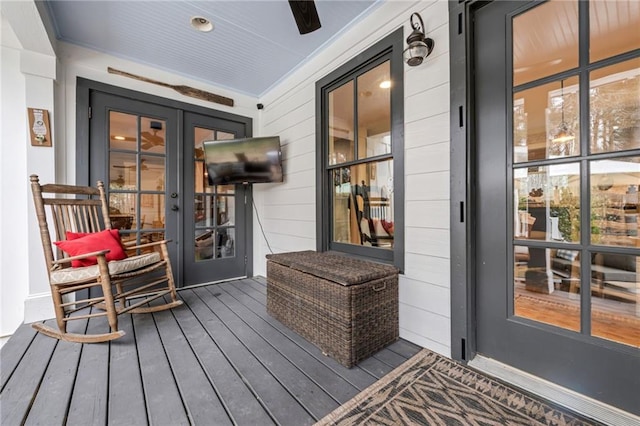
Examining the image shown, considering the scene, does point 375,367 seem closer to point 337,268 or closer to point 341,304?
point 341,304

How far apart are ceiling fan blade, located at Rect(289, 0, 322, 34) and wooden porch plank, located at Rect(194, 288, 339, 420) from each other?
199cm

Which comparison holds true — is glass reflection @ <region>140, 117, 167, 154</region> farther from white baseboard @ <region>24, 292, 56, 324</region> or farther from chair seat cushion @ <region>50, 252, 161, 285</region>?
white baseboard @ <region>24, 292, 56, 324</region>

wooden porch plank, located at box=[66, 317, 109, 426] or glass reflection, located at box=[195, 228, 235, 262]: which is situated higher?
glass reflection, located at box=[195, 228, 235, 262]

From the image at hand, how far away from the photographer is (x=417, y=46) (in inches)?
61.9

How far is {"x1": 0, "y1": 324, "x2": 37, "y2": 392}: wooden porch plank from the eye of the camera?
4.72ft

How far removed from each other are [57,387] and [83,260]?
0.90 metres

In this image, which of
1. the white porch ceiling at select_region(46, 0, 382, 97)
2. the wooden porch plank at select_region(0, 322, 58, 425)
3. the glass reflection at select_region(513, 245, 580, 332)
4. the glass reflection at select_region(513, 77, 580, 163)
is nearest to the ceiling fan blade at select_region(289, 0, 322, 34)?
the white porch ceiling at select_region(46, 0, 382, 97)

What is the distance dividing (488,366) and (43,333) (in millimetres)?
2911

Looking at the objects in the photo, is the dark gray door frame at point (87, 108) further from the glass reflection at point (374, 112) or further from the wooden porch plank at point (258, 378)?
the glass reflection at point (374, 112)

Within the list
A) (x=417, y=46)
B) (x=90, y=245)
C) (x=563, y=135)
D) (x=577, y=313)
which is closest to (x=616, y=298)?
(x=577, y=313)

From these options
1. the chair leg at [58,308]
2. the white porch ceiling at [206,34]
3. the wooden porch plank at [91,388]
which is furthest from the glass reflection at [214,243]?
the white porch ceiling at [206,34]

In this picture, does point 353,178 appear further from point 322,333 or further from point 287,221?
point 322,333

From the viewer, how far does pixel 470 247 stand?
59.5 inches

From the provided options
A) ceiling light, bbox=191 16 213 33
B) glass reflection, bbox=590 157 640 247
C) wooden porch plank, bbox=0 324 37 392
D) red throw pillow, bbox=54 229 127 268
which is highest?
ceiling light, bbox=191 16 213 33
